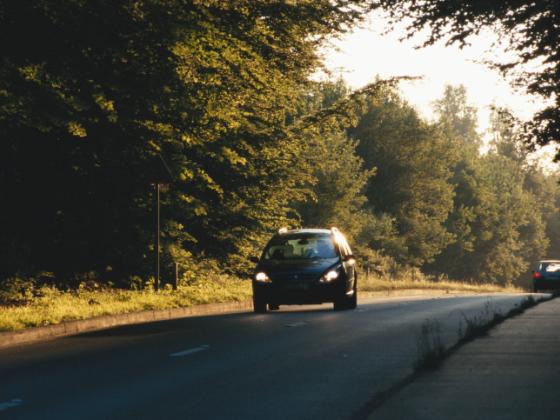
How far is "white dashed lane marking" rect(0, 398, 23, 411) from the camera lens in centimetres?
974

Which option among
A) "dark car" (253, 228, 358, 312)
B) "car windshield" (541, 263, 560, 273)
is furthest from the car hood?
"car windshield" (541, 263, 560, 273)

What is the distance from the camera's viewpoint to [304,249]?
25.0 m

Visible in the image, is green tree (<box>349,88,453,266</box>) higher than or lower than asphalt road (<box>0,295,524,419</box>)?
higher

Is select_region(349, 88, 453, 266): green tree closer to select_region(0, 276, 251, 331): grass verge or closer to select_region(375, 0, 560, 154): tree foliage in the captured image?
select_region(0, 276, 251, 331): grass verge

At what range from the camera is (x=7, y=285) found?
24.4 metres

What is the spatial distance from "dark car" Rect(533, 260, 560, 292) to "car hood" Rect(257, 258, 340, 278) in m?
29.5

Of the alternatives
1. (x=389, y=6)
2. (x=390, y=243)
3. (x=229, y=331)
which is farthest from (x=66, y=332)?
(x=390, y=243)

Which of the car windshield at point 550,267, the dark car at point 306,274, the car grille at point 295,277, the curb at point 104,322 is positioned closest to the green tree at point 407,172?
the car windshield at point 550,267

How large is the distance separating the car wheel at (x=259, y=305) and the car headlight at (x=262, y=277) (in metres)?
0.41

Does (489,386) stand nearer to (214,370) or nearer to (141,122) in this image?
(214,370)

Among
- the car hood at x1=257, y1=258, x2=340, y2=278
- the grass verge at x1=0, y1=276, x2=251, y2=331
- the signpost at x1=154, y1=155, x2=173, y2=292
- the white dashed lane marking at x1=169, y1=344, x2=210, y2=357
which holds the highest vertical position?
the signpost at x1=154, y1=155, x2=173, y2=292

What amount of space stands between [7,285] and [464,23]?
12.9 meters

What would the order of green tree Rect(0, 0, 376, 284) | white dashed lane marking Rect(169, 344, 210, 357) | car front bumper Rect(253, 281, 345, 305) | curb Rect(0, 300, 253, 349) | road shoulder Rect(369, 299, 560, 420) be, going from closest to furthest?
road shoulder Rect(369, 299, 560, 420) < white dashed lane marking Rect(169, 344, 210, 357) < curb Rect(0, 300, 253, 349) < green tree Rect(0, 0, 376, 284) < car front bumper Rect(253, 281, 345, 305)

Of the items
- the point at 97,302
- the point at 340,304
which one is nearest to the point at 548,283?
the point at 340,304
